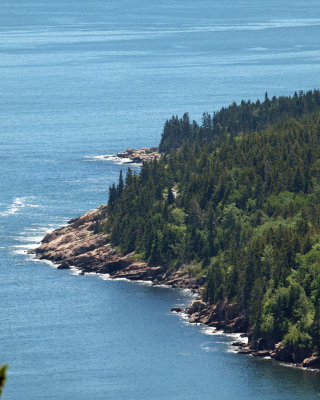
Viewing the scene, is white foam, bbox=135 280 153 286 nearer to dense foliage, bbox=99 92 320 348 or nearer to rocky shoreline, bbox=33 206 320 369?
rocky shoreline, bbox=33 206 320 369

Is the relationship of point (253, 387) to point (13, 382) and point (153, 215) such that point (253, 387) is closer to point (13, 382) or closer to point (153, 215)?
point (13, 382)

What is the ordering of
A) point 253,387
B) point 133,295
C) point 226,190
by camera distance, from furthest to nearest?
point 226,190, point 133,295, point 253,387

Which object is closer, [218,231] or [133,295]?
[133,295]

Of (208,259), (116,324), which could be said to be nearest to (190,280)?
(208,259)

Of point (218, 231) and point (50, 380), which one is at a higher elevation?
point (218, 231)

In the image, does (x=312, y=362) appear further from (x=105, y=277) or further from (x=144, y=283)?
(x=105, y=277)

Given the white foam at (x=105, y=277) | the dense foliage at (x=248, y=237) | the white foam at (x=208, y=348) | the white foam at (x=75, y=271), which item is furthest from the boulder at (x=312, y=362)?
the white foam at (x=75, y=271)
